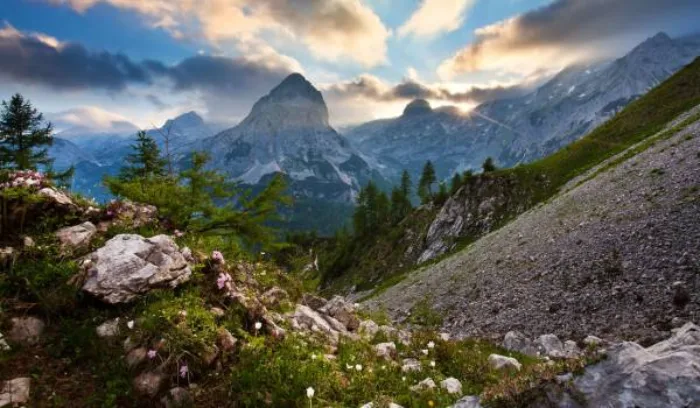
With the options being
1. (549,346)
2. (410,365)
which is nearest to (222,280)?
(410,365)

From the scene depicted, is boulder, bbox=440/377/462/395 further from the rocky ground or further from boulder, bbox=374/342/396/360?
the rocky ground

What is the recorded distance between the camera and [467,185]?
6788cm

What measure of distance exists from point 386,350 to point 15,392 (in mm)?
7767

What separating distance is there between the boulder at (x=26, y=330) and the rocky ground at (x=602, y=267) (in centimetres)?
1113

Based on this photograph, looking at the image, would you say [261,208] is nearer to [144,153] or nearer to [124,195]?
[124,195]

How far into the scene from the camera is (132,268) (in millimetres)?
8367

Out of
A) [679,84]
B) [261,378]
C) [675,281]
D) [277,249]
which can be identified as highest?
[679,84]

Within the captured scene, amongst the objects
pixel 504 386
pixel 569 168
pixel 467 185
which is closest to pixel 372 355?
pixel 504 386

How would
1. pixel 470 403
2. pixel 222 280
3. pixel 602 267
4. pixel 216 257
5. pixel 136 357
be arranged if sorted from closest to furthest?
pixel 470 403, pixel 136 357, pixel 222 280, pixel 216 257, pixel 602 267

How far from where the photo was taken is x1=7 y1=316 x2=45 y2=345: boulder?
746 centimetres

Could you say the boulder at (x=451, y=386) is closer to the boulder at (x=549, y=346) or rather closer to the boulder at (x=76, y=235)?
the boulder at (x=549, y=346)

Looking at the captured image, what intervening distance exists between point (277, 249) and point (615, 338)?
14079 millimetres

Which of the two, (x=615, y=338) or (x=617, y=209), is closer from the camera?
(x=615, y=338)

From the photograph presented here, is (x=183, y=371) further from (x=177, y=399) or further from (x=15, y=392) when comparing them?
(x=15, y=392)
